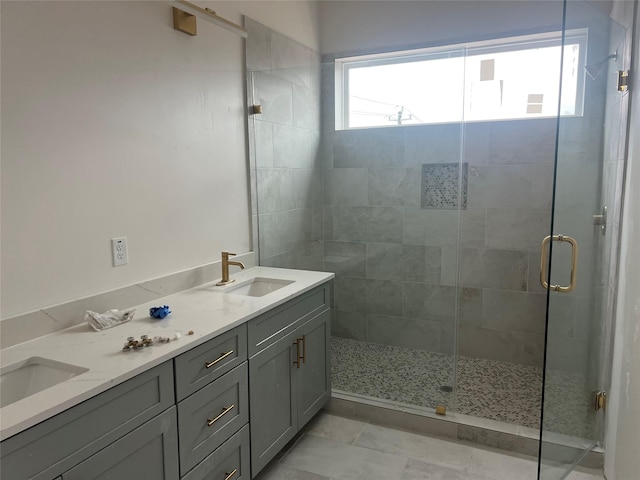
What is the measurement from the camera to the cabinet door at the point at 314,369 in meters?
2.35

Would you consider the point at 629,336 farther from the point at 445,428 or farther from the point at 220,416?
the point at 220,416

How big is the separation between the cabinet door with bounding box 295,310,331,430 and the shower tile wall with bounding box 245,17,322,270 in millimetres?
632

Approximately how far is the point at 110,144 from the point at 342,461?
1.83 meters

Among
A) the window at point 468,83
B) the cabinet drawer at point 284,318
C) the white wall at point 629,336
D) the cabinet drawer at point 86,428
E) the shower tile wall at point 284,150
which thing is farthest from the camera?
the window at point 468,83

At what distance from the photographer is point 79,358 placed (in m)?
1.43

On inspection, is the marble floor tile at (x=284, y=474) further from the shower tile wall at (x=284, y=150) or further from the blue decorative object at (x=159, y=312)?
the shower tile wall at (x=284, y=150)

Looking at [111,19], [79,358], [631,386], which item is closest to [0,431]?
[79,358]

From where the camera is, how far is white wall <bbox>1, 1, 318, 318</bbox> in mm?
1552

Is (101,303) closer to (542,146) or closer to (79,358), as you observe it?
(79,358)

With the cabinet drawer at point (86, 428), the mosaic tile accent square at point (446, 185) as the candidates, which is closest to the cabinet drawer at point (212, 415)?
the cabinet drawer at point (86, 428)

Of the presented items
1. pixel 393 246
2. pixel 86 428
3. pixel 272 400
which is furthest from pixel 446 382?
pixel 86 428

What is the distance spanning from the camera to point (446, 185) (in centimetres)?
315

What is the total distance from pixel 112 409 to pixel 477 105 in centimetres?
271

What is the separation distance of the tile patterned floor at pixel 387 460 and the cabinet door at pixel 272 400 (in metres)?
0.16
